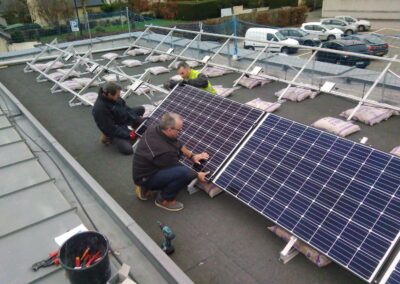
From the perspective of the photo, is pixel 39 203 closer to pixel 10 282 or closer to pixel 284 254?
pixel 10 282

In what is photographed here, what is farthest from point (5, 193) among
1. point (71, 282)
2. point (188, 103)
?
point (188, 103)

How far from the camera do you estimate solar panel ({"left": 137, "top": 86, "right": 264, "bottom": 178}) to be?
19.5 ft

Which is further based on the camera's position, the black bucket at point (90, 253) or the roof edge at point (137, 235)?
the roof edge at point (137, 235)

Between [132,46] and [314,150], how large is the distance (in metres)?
16.3

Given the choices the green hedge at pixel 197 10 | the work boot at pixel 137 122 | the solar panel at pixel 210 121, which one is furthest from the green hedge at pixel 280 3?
the solar panel at pixel 210 121

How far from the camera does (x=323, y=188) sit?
466 centimetres

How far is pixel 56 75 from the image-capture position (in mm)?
13953

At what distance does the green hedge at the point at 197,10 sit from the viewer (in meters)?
42.6

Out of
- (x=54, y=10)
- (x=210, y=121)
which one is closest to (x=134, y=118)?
(x=210, y=121)

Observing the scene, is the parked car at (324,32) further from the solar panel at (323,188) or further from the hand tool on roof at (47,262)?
the hand tool on roof at (47,262)

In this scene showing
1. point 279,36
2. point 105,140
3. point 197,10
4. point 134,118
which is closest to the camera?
point 134,118

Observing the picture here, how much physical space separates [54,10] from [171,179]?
115 feet

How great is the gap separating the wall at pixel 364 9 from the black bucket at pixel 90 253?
151 ft

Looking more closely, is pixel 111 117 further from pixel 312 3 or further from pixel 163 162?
pixel 312 3
